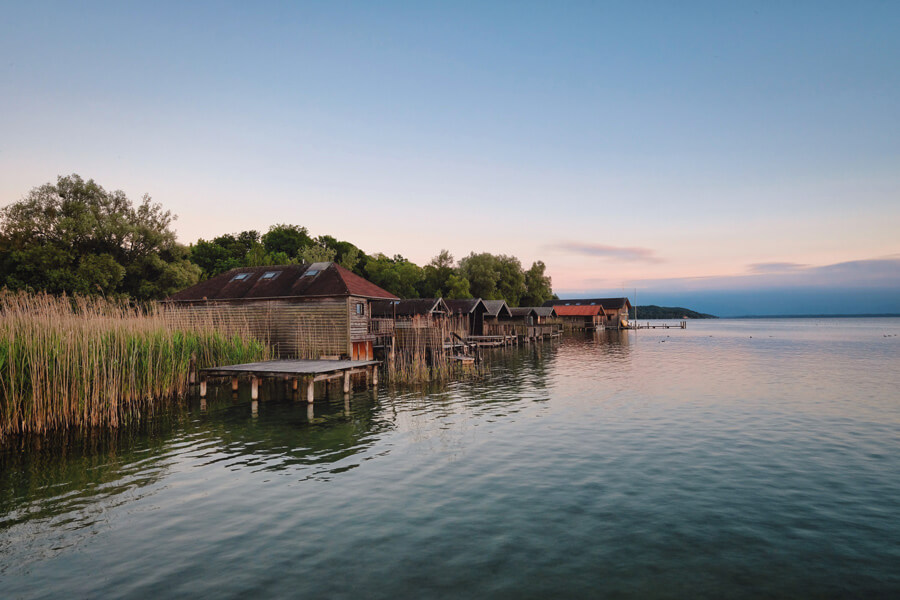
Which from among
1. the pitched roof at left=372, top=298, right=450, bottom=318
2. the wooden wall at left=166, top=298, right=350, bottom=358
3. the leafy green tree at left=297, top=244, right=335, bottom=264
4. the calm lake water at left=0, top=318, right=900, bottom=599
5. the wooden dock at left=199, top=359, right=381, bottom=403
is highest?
the leafy green tree at left=297, top=244, right=335, bottom=264

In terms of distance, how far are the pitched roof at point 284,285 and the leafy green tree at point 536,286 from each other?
81090 mm

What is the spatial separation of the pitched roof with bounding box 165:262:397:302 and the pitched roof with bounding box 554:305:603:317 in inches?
2783

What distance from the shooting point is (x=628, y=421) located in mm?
18078

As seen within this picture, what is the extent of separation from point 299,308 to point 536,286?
87.7 m

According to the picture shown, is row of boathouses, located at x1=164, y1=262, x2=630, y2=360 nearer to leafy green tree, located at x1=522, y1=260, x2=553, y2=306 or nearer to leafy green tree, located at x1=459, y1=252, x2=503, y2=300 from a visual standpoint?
leafy green tree, located at x1=459, y1=252, x2=503, y2=300

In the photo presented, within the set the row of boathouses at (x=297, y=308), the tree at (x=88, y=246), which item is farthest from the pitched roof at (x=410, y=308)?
the tree at (x=88, y=246)

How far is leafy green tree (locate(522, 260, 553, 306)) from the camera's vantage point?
113750 millimetres

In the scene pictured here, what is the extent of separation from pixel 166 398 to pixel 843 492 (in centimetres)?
2262

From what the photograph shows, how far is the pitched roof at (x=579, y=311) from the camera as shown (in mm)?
99537

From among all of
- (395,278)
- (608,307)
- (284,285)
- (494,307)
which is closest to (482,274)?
(395,278)

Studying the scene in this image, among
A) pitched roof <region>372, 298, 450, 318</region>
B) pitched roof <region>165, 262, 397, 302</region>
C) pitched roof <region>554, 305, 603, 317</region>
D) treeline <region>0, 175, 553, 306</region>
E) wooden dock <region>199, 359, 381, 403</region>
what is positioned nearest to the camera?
wooden dock <region>199, 359, 381, 403</region>

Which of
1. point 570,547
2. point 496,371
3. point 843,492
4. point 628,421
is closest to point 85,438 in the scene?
point 570,547

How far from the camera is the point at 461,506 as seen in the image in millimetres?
10047

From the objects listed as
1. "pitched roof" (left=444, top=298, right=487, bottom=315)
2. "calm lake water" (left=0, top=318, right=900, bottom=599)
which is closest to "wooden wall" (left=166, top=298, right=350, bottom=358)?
"calm lake water" (left=0, top=318, right=900, bottom=599)
